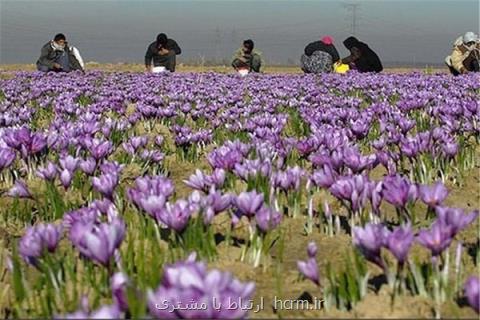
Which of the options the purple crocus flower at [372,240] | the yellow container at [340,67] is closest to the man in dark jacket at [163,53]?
the yellow container at [340,67]

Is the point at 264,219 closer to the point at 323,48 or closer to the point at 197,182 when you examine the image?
the point at 197,182

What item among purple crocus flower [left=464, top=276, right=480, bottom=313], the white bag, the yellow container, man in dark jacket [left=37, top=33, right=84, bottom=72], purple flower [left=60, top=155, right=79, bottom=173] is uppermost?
man in dark jacket [left=37, top=33, right=84, bottom=72]

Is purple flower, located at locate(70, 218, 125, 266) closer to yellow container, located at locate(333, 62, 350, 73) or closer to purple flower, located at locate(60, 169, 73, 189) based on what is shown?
purple flower, located at locate(60, 169, 73, 189)

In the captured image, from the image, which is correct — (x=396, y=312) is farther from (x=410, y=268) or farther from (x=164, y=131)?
(x=164, y=131)

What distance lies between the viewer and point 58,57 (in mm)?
28031

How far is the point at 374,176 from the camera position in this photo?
6121mm

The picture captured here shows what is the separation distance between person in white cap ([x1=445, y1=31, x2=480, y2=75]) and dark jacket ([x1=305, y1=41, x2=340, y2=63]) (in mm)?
4901

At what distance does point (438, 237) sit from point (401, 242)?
0.58 feet

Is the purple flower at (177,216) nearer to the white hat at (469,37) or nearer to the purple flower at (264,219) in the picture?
the purple flower at (264,219)

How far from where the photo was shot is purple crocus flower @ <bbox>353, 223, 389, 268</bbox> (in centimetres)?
262

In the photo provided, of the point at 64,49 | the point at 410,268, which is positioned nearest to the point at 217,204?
the point at 410,268

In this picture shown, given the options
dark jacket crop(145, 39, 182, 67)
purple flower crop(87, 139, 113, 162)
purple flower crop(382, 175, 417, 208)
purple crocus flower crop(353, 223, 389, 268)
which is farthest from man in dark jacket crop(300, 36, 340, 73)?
purple crocus flower crop(353, 223, 389, 268)

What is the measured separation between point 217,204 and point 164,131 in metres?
6.08

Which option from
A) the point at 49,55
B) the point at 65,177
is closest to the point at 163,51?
the point at 49,55
